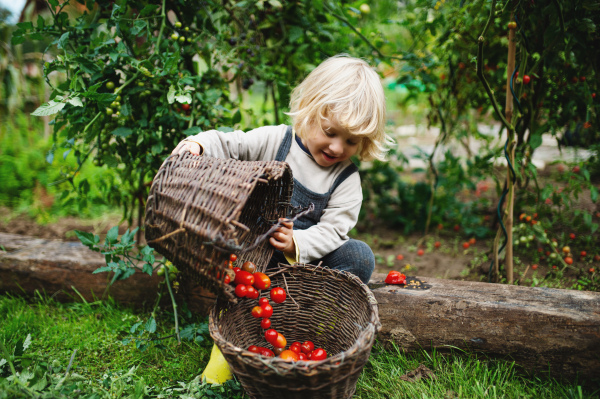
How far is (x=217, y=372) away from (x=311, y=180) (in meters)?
0.92

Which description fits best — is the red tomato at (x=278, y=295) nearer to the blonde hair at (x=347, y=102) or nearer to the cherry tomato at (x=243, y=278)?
the cherry tomato at (x=243, y=278)

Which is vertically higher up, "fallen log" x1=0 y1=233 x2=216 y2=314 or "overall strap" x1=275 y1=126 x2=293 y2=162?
"overall strap" x1=275 y1=126 x2=293 y2=162

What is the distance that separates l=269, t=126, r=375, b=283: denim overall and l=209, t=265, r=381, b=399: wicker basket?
149mm

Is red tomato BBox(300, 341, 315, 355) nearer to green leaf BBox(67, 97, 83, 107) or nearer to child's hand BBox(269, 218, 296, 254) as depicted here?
child's hand BBox(269, 218, 296, 254)

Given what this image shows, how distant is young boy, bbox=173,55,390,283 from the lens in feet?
5.31

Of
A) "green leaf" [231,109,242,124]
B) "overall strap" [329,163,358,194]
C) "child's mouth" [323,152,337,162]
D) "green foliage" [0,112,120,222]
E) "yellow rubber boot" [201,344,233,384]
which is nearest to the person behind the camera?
"yellow rubber boot" [201,344,233,384]

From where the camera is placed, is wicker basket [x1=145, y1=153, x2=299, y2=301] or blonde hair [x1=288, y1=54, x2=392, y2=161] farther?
blonde hair [x1=288, y1=54, x2=392, y2=161]

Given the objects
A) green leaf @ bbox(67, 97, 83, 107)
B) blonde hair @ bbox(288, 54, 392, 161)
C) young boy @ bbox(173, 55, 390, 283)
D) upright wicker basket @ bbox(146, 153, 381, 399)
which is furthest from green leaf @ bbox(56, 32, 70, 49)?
blonde hair @ bbox(288, 54, 392, 161)

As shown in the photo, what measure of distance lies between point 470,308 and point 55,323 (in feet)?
6.52

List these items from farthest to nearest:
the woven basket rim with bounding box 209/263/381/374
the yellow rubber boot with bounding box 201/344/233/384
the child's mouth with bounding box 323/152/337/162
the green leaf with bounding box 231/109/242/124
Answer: the green leaf with bounding box 231/109/242/124
the child's mouth with bounding box 323/152/337/162
the yellow rubber boot with bounding box 201/344/233/384
the woven basket rim with bounding box 209/263/381/374

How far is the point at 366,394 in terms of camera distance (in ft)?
4.92

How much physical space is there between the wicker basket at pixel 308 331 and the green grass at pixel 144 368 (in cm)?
22

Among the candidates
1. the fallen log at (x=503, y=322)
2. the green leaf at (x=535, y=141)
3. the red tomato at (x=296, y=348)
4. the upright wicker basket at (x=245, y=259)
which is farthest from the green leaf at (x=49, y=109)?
the green leaf at (x=535, y=141)

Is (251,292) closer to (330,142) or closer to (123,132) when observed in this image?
(330,142)
